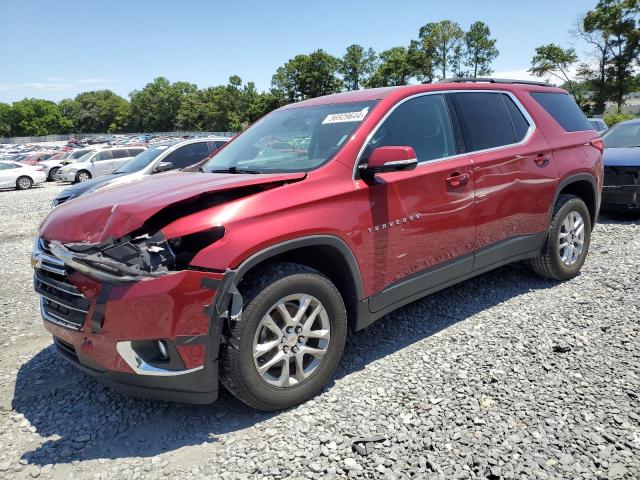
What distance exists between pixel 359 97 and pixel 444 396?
7.24 feet

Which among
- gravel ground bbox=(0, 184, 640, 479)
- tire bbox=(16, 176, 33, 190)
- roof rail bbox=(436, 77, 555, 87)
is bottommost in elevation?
gravel ground bbox=(0, 184, 640, 479)

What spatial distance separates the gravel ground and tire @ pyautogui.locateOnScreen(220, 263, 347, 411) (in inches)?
6.8

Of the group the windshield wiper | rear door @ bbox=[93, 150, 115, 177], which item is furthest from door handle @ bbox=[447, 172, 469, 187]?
rear door @ bbox=[93, 150, 115, 177]

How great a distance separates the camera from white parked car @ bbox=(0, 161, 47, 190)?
69.0ft

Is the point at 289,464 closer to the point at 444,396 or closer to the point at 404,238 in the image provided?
the point at 444,396

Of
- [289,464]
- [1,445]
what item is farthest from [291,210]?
[1,445]

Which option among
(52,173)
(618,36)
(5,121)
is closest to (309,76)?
(618,36)

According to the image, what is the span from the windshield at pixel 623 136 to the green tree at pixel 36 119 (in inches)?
5642

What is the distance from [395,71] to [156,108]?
229 ft

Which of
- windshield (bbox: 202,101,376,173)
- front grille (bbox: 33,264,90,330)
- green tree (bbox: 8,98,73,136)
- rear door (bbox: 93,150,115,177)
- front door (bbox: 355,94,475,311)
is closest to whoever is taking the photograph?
front grille (bbox: 33,264,90,330)

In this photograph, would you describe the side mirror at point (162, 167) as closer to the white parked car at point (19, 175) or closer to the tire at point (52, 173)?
the white parked car at point (19, 175)

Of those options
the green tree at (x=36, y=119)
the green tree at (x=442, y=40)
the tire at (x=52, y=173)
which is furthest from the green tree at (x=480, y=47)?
the green tree at (x=36, y=119)

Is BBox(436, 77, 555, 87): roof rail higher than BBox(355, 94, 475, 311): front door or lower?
higher

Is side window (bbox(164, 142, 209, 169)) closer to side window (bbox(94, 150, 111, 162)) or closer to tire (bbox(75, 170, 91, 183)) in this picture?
side window (bbox(94, 150, 111, 162))
